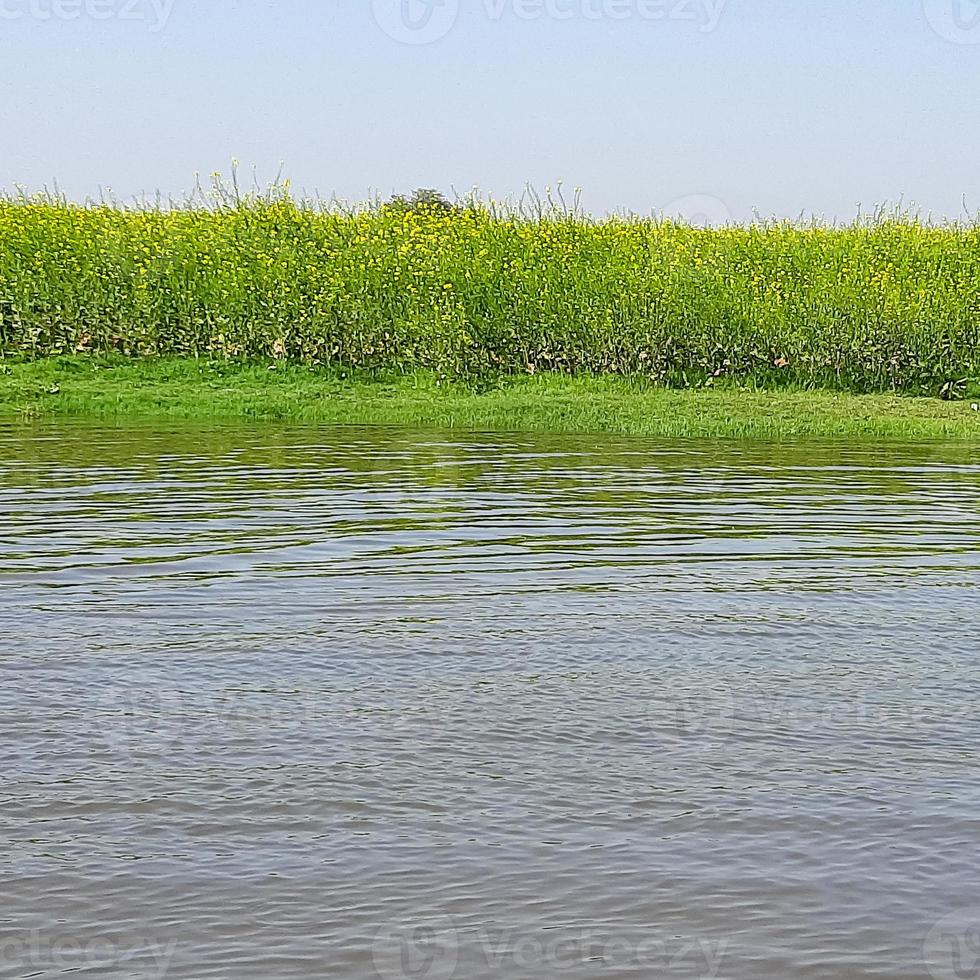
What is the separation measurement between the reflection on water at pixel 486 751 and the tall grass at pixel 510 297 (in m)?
16.9

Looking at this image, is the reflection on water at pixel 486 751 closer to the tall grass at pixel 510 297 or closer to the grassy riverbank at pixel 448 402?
→ the grassy riverbank at pixel 448 402

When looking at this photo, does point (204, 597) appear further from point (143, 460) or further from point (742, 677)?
point (143, 460)

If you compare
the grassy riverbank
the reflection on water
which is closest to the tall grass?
the grassy riverbank

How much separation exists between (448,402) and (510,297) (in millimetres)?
4550

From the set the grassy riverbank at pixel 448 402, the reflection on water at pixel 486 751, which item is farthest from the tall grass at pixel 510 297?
the reflection on water at pixel 486 751

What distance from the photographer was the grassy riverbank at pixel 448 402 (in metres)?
23.6

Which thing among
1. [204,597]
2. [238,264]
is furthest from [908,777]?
[238,264]

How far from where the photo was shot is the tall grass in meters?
29.2

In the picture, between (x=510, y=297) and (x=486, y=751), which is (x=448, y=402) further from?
(x=486, y=751)

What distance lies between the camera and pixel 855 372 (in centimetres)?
2947

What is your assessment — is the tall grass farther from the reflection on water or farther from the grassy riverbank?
the reflection on water

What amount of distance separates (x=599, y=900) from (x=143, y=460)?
13.9 meters

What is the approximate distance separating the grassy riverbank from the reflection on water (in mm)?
11050

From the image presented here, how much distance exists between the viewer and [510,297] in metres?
30.0
